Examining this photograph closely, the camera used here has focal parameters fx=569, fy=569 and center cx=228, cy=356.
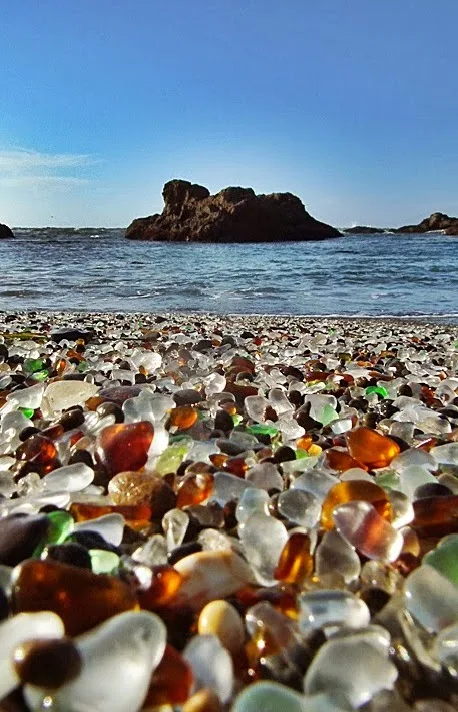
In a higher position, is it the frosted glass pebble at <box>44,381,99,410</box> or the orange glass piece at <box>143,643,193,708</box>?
the orange glass piece at <box>143,643,193,708</box>

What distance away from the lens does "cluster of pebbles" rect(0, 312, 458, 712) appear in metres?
0.52

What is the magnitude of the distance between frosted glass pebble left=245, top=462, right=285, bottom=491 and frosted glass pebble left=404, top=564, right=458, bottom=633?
0.36 meters

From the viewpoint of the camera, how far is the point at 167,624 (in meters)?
0.64

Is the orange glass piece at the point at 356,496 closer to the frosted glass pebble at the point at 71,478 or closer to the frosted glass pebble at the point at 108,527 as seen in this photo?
the frosted glass pebble at the point at 108,527

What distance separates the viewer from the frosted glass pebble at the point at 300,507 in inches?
33.9

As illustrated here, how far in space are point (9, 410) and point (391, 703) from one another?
1.30 meters

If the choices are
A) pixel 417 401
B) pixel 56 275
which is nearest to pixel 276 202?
pixel 56 275

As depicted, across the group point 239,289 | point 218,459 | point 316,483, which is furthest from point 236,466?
point 239,289

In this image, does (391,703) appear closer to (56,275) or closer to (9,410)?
(9,410)

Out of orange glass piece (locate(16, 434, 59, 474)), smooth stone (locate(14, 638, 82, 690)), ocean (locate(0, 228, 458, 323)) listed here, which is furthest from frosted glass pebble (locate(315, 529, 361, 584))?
ocean (locate(0, 228, 458, 323))

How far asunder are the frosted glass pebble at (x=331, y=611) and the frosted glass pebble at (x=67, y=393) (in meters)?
1.06

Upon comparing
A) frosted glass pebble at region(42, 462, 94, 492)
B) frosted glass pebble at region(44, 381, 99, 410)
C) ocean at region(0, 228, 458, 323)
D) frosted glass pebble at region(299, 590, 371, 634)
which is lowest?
ocean at region(0, 228, 458, 323)

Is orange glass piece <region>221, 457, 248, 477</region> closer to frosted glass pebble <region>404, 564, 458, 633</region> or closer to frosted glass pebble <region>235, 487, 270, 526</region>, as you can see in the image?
frosted glass pebble <region>235, 487, 270, 526</region>

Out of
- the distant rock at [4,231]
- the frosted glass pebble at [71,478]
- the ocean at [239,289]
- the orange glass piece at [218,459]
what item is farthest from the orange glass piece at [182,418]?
the distant rock at [4,231]
